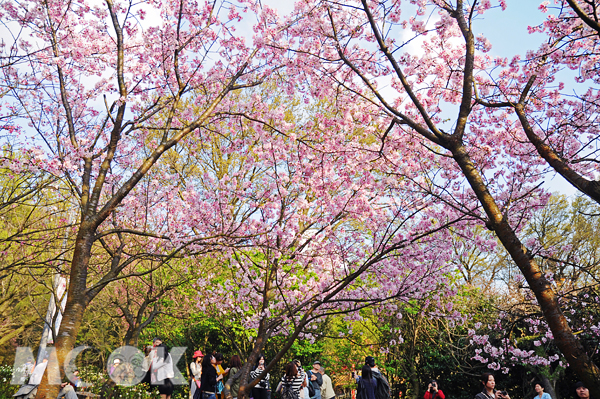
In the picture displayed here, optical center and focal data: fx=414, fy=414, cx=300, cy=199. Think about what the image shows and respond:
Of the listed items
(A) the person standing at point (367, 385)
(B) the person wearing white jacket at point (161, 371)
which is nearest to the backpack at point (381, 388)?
(A) the person standing at point (367, 385)

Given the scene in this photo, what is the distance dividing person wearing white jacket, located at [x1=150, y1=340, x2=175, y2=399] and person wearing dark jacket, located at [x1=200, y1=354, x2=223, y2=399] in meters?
0.73

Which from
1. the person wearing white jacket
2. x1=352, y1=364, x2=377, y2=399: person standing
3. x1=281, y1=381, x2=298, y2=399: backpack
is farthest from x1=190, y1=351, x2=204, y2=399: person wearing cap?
x1=352, y1=364, x2=377, y2=399: person standing

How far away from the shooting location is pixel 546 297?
3.57 m

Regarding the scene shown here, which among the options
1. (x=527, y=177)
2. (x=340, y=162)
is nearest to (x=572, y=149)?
(x=527, y=177)

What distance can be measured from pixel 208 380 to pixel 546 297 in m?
6.15

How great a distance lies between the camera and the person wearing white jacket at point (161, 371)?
26.0ft

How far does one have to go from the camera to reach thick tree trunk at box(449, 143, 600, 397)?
334 cm

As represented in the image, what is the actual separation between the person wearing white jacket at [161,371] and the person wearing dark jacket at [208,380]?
730mm

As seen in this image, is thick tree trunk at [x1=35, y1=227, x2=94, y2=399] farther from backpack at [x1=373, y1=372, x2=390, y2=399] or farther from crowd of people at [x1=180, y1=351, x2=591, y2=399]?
backpack at [x1=373, y1=372, x2=390, y2=399]

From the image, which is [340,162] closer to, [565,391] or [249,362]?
[249,362]

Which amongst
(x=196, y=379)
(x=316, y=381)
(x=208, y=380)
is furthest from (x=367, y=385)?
(x=196, y=379)

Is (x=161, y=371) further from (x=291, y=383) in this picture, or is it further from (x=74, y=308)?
(x=74, y=308)

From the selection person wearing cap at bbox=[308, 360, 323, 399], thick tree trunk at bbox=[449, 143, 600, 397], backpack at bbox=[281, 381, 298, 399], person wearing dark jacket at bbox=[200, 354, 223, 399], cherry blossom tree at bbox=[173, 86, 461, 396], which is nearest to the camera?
thick tree trunk at bbox=[449, 143, 600, 397]

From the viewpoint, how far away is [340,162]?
721cm
